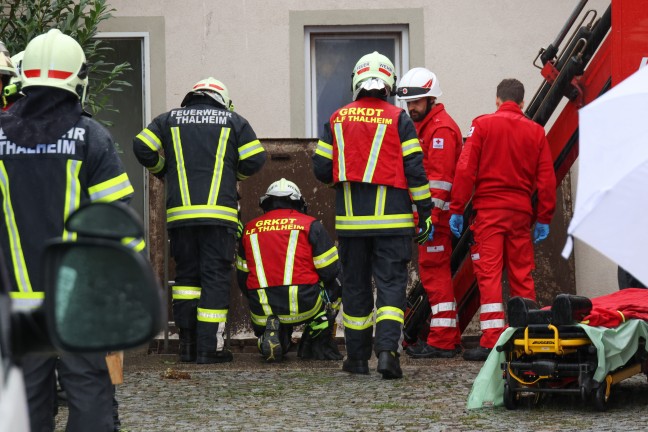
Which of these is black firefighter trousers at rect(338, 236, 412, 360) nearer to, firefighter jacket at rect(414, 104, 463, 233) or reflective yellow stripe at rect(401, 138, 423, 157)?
reflective yellow stripe at rect(401, 138, 423, 157)

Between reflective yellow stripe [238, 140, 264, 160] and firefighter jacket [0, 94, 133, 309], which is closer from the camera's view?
firefighter jacket [0, 94, 133, 309]

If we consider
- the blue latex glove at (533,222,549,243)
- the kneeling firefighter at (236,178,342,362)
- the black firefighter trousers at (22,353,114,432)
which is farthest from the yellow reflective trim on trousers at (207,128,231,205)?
the black firefighter trousers at (22,353,114,432)

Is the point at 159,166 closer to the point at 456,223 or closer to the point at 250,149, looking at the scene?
the point at 250,149

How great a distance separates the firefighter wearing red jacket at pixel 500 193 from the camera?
31.2 feet

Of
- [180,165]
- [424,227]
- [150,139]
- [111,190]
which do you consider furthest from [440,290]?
[111,190]

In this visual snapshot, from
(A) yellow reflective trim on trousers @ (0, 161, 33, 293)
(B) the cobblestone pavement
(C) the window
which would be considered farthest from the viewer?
(C) the window

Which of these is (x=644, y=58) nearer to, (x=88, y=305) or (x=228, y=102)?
(x=228, y=102)

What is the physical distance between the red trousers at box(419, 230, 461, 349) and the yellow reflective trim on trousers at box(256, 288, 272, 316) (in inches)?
45.7

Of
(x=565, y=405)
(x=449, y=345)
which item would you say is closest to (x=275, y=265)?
(x=449, y=345)

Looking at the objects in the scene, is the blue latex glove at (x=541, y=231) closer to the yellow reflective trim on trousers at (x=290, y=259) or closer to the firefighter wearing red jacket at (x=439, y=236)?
the firefighter wearing red jacket at (x=439, y=236)

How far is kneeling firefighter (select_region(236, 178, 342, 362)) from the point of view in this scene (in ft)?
32.4

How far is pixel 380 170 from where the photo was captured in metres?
8.76

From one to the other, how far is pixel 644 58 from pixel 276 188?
3026 millimetres

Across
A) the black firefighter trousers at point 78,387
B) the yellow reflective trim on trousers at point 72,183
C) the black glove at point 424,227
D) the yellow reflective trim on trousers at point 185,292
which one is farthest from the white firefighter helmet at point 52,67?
the yellow reflective trim on trousers at point 185,292
